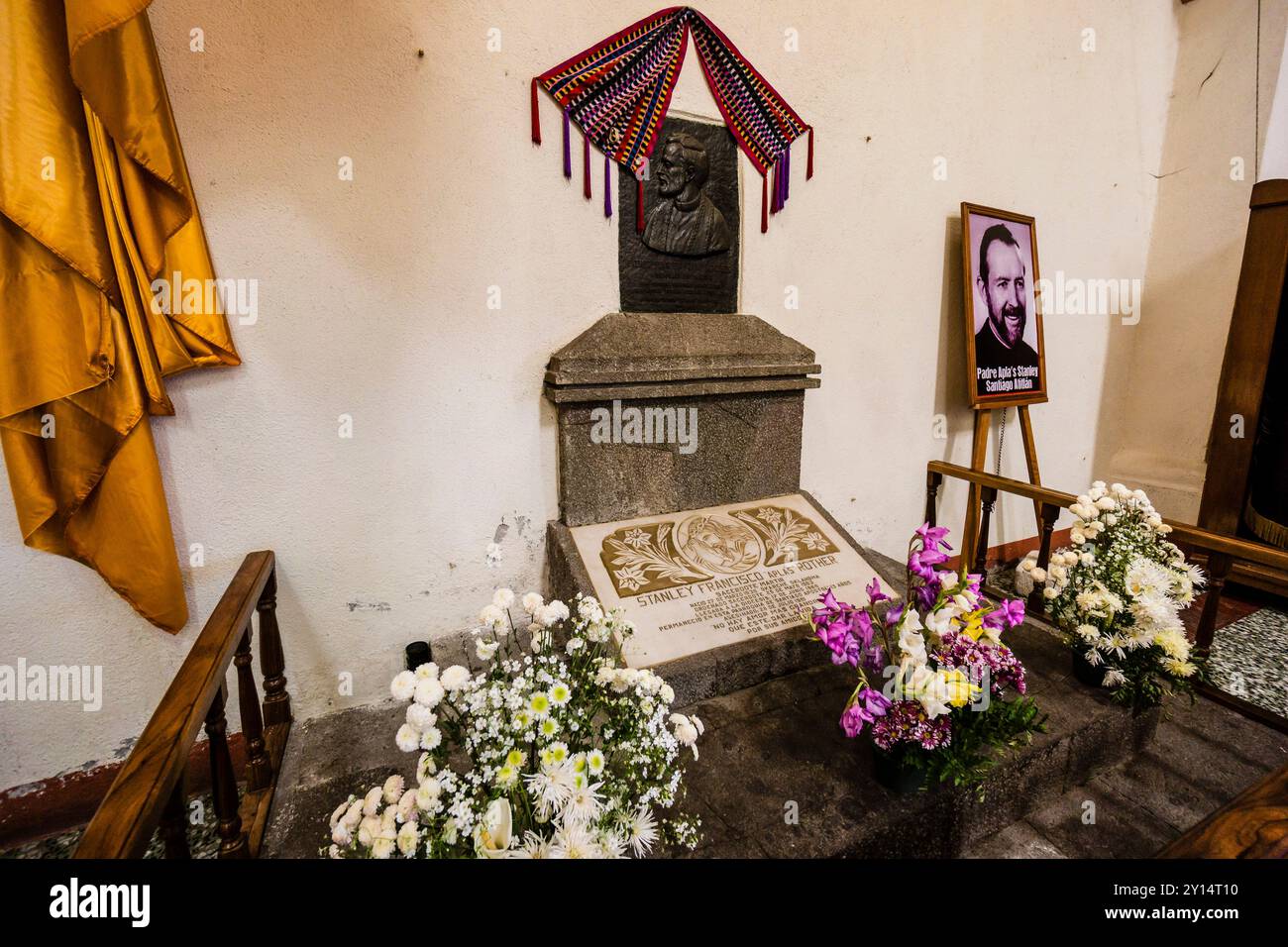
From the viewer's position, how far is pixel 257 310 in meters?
2.00

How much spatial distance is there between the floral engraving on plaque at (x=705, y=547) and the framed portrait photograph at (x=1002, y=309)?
5.37 feet

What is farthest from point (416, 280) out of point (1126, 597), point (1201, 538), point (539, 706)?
point (1201, 538)

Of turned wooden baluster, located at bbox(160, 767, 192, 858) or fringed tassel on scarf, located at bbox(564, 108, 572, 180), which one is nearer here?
turned wooden baluster, located at bbox(160, 767, 192, 858)

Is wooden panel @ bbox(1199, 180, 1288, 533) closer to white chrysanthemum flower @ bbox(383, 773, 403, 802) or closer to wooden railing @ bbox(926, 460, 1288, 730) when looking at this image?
wooden railing @ bbox(926, 460, 1288, 730)

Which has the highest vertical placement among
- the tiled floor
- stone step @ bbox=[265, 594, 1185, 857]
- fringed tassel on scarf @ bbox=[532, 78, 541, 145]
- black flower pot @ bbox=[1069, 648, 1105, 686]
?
fringed tassel on scarf @ bbox=[532, 78, 541, 145]

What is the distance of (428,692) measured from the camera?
3.43 feet

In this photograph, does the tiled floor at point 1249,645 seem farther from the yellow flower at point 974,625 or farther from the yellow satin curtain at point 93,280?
the yellow satin curtain at point 93,280

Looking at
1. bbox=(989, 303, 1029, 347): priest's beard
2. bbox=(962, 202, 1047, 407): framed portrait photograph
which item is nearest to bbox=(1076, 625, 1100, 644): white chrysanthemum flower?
bbox=(962, 202, 1047, 407): framed portrait photograph

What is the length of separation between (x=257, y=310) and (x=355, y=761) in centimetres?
159

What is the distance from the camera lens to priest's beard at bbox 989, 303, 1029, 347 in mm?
3462

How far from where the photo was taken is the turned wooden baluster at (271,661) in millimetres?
2047

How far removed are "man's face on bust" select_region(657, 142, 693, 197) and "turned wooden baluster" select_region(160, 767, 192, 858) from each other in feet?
8.33
